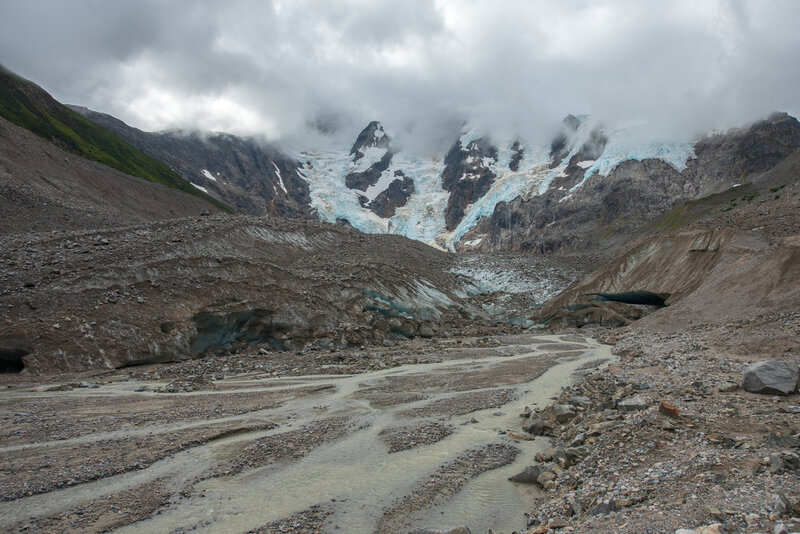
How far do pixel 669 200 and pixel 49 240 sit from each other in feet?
438

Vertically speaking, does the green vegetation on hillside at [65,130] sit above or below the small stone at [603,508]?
above

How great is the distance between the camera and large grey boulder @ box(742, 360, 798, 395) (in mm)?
10491

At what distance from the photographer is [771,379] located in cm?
1077

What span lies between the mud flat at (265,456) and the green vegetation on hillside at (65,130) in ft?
304

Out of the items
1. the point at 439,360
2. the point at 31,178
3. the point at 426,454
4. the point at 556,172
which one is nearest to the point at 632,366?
the point at 439,360

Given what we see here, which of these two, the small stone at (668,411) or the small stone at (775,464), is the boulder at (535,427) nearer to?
the small stone at (668,411)

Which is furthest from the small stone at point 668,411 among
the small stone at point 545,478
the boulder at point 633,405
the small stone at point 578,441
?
the small stone at point 545,478

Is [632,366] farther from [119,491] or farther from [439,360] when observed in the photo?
[119,491]

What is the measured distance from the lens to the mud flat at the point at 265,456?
792 cm

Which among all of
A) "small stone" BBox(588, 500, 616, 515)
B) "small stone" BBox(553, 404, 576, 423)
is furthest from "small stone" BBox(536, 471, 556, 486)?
"small stone" BBox(553, 404, 576, 423)

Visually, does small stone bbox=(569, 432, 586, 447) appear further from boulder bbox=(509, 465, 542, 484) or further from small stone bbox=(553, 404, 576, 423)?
small stone bbox=(553, 404, 576, 423)

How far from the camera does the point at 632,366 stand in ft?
69.6

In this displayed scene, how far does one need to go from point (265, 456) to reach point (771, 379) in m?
12.7

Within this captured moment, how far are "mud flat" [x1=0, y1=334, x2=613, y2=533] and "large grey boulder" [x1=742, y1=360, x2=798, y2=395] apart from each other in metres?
5.41
